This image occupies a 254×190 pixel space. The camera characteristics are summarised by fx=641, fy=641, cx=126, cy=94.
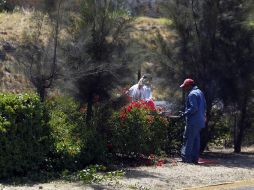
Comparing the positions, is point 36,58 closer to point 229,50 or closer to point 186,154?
point 186,154

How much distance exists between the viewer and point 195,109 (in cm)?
1335

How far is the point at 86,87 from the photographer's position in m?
12.5

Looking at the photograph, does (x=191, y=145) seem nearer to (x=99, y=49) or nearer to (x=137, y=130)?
(x=137, y=130)

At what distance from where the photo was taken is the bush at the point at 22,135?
10.2m

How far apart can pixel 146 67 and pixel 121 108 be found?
2559mm

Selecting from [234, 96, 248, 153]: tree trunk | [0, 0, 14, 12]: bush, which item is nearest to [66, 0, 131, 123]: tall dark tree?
[0, 0, 14, 12]: bush

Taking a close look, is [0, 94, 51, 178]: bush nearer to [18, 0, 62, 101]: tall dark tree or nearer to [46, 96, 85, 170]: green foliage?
[46, 96, 85, 170]: green foliage

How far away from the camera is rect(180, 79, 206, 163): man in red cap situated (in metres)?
13.4

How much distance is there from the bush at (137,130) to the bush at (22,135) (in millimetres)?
2008

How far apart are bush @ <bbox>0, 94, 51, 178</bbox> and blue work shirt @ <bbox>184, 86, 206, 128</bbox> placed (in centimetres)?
363

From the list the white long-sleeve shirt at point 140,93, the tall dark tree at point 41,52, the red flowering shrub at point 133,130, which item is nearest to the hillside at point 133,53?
the tall dark tree at point 41,52

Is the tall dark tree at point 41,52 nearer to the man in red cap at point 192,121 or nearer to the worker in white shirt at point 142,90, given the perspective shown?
the worker in white shirt at point 142,90

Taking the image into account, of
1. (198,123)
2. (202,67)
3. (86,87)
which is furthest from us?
(202,67)

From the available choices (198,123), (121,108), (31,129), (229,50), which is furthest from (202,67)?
(31,129)
